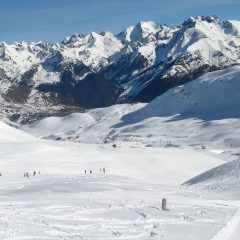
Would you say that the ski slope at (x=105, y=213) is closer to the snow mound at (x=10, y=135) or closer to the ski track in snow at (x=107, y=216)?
the ski track in snow at (x=107, y=216)

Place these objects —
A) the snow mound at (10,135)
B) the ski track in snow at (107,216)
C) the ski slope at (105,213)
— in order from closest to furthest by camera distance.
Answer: the ski track in snow at (107,216) → the ski slope at (105,213) → the snow mound at (10,135)

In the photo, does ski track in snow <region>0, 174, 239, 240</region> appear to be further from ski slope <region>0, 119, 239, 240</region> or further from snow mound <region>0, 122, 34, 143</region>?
snow mound <region>0, 122, 34, 143</region>

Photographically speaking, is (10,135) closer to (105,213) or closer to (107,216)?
(105,213)

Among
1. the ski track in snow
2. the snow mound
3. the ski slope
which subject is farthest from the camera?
the snow mound

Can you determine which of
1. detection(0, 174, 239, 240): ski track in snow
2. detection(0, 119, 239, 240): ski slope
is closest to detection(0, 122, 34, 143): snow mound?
detection(0, 119, 239, 240): ski slope

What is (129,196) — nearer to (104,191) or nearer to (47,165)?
(104,191)

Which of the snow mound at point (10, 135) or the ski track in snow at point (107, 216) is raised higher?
the snow mound at point (10, 135)

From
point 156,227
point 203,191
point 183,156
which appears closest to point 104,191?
point 203,191

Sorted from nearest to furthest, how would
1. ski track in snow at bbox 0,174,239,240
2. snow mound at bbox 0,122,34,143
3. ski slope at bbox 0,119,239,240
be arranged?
ski track in snow at bbox 0,174,239,240
ski slope at bbox 0,119,239,240
snow mound at bbox 0,122,34,143

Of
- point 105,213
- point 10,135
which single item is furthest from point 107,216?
point 10,135

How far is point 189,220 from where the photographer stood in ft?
90.5

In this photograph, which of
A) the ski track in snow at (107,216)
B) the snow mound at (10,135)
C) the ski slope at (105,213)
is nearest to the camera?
the ski track in snow at (107,216)

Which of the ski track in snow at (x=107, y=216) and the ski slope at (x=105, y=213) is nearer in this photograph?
the ski track in snow at (x=107, y=216)

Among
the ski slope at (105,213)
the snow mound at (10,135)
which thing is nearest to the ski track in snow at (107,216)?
the ski slope at (105,213)
